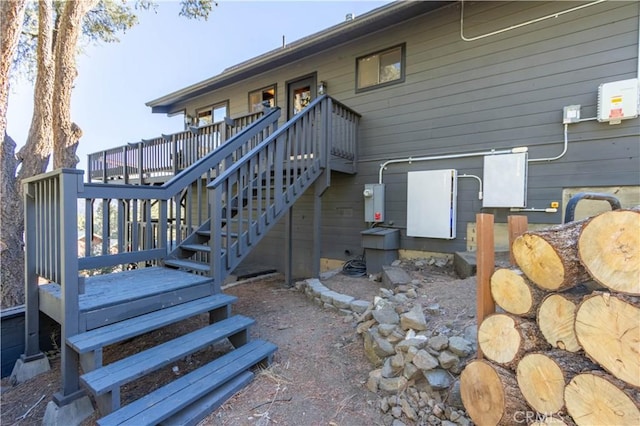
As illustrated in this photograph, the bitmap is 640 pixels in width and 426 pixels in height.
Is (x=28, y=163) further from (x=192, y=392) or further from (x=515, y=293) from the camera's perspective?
(x=515, y=293)

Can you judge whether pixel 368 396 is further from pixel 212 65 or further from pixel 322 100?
pixel 212 65

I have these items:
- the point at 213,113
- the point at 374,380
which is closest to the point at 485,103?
the point at 374,380

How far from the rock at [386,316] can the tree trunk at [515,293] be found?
1066 millimetres

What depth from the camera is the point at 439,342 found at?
225 centimetres

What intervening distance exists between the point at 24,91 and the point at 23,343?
27.7 feet

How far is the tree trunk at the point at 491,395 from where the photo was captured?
5.44 feet

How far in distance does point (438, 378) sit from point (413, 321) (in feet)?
1.69

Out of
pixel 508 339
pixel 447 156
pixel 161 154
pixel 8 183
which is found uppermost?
pixel 161 154

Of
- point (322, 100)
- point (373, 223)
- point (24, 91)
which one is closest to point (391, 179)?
point (373, 223)

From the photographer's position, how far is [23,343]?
9.68 ft

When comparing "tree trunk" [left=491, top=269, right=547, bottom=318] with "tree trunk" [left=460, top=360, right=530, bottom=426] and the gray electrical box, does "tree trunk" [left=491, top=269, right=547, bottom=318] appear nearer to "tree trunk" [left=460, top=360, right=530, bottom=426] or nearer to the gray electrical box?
"tree trunk" [left=460, top=360, right=530, bottom=426]

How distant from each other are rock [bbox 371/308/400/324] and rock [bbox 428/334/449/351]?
1.55 ft

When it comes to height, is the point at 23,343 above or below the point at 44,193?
below

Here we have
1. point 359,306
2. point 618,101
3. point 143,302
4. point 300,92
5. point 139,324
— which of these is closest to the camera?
point 139,324
